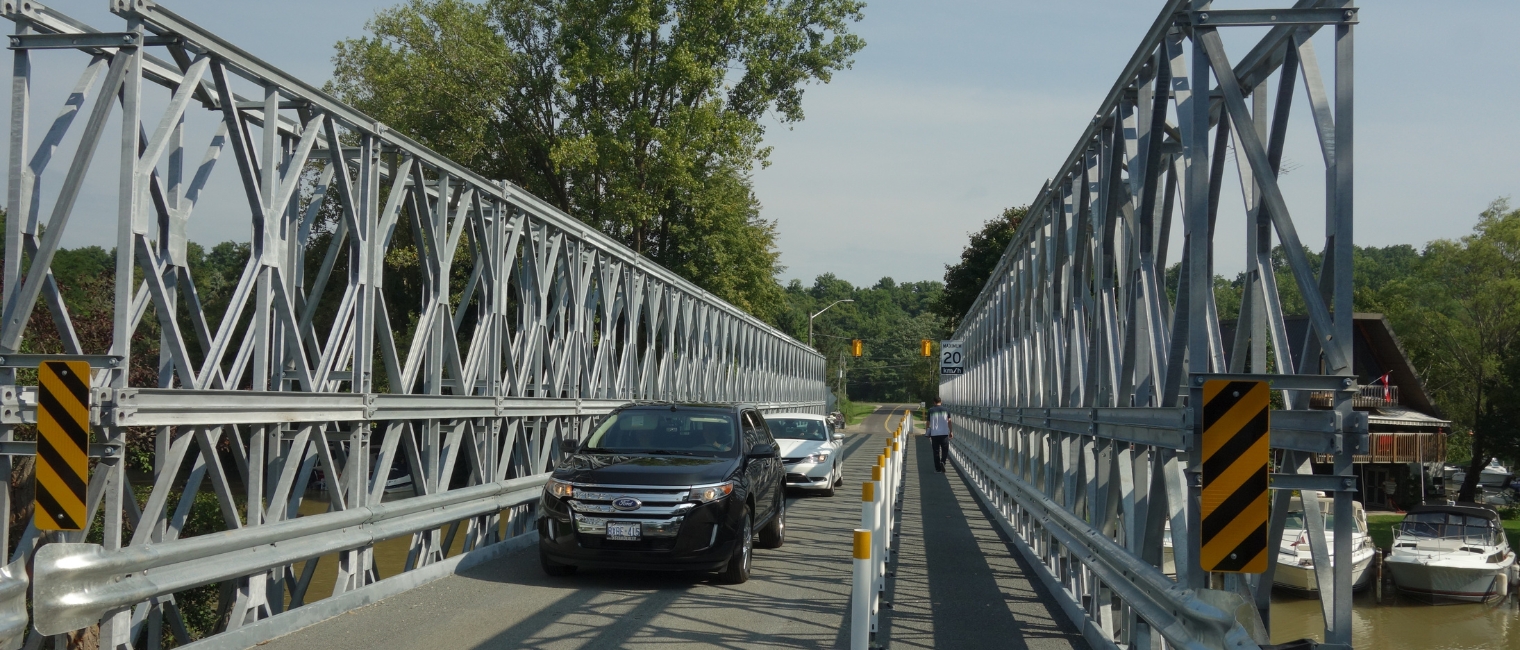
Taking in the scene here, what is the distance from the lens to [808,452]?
20938 millimetres

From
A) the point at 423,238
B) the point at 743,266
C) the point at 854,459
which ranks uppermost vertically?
the point at 743,266

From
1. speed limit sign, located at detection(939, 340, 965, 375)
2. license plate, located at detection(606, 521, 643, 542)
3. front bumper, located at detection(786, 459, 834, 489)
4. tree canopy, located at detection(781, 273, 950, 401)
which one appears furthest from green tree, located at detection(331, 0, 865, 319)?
tree canopy, located at detection(781, 273, 950, 401)

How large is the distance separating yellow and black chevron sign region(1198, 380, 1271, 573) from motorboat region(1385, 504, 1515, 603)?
3090 centimetres

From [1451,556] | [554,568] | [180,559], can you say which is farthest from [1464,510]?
[180,559]

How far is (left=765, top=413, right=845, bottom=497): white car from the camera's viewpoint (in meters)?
20.8

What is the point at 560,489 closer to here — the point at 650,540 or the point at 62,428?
the point at 650,540

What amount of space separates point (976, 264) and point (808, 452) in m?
53.9

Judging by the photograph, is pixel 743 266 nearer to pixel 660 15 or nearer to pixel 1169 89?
pixel 660 15

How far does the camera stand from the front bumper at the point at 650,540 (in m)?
10.5

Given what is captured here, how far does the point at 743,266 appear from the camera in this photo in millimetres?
46812

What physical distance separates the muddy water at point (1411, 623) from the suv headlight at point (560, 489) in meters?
18.6

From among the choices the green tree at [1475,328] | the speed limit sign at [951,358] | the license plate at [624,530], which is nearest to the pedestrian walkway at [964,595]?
the license plate at [624,530]

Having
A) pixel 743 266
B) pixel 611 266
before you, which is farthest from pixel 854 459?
pixel 611 266

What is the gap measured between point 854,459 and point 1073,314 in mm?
25806
